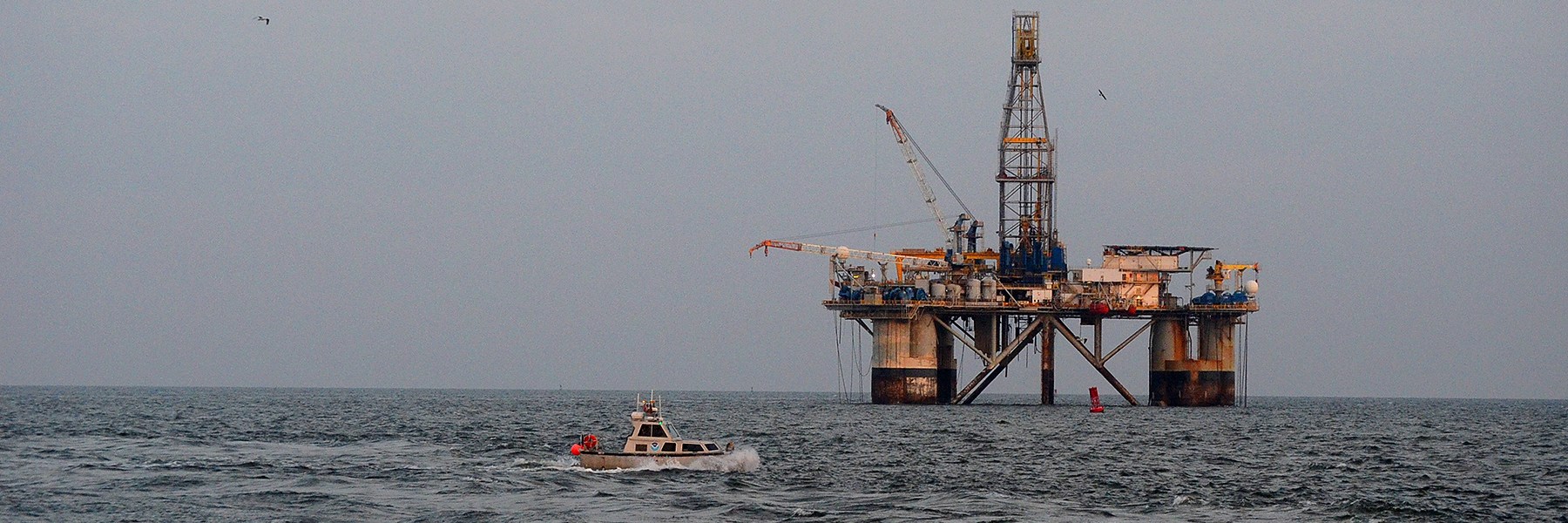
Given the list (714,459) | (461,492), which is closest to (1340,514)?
(714,459)

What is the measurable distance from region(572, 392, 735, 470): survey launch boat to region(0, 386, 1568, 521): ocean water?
48 centimetres

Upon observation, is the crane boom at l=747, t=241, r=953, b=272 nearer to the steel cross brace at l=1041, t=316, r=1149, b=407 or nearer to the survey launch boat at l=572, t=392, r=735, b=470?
the steel cross brace at l=1041, t=316, r=1149, b=407

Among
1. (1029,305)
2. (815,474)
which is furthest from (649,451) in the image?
(1029,305)

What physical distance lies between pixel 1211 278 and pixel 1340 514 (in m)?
79.9

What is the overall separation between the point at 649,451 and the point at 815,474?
22.3 ft

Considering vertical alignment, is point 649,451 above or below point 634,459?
above

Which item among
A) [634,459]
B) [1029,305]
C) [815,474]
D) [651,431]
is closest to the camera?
[634,459]

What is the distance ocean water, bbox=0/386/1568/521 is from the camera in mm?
57344

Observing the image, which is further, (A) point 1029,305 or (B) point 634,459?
(A) point 1029,305

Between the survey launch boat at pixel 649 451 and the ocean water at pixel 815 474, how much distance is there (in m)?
0.48

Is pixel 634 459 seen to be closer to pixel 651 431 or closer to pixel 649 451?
pixel 649 451

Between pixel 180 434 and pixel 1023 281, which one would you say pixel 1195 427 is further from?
pixel 180 434

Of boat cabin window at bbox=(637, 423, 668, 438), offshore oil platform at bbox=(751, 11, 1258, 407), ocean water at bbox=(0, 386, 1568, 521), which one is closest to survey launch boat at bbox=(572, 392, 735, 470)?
boat cabin window at bbox=(637, 423, 668, 438)

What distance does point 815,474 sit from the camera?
2773 inches
